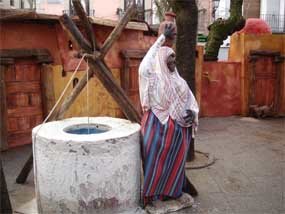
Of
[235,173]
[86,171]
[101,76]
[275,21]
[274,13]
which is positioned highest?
[274,13]

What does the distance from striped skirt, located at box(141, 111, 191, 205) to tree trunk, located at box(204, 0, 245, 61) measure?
7.40 meters

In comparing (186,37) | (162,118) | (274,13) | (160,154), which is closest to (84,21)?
(162,118)

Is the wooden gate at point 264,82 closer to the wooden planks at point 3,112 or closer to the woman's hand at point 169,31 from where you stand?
the wooden planks at point 3,112

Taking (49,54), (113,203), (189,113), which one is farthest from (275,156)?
(49,54)

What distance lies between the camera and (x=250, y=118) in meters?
→ 10.8

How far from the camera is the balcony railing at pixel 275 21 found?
71.3ft

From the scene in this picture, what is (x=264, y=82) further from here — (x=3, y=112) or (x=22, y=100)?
(x=3, y=112)

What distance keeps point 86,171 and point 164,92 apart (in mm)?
1230

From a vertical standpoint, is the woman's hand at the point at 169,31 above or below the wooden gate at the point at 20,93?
above

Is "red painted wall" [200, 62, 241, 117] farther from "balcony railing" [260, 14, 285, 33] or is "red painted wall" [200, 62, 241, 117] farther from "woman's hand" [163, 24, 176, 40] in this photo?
"balcony railing" [260, 14, 285, 33]

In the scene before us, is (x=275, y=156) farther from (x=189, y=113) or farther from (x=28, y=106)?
(x=28, y=106)

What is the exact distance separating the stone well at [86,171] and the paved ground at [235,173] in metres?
→ 0.64

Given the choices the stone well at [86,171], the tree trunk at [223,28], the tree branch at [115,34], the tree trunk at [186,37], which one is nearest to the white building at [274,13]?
the tree trunk at [223,28]

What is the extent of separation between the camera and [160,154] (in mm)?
4574
